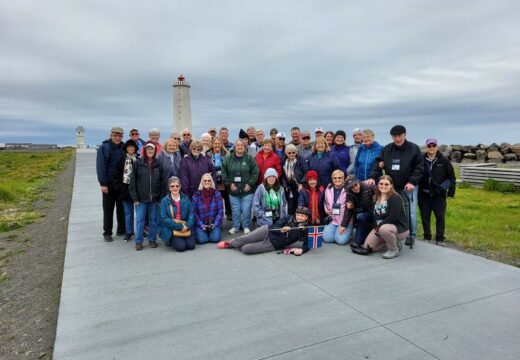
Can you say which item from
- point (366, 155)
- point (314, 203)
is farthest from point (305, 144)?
point (314, 203)

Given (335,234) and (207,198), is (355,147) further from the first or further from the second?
(207,198)

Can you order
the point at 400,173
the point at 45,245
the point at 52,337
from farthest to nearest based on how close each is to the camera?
1. the point at 45,245
2. the point at 400,173
3. the point at 52,337

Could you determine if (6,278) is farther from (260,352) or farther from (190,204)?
(260,352)

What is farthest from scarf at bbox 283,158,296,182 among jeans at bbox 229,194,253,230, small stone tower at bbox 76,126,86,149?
small stone tower at bbox 76,126,86,149

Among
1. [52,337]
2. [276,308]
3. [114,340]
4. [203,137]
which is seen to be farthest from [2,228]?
[276,308]

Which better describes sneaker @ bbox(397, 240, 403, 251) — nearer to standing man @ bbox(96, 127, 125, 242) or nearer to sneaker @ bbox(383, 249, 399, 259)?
sneaker @ bbox(383, 249, 399, 259)

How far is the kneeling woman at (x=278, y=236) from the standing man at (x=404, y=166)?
1368 millimetres

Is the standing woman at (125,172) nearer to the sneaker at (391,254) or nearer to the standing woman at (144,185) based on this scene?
the standing woman at (144,185)

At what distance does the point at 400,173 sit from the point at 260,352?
158 inches

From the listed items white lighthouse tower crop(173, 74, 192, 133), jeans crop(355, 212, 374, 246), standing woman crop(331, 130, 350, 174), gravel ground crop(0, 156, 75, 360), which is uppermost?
white lighthouse tower crop(173, 74, 192, 133)

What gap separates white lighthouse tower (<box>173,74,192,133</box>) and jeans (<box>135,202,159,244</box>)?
1433 centimetres

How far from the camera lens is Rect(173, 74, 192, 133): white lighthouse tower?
1980 cm

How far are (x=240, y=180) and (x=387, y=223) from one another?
102 inches

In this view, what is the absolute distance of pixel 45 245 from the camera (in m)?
6.91
